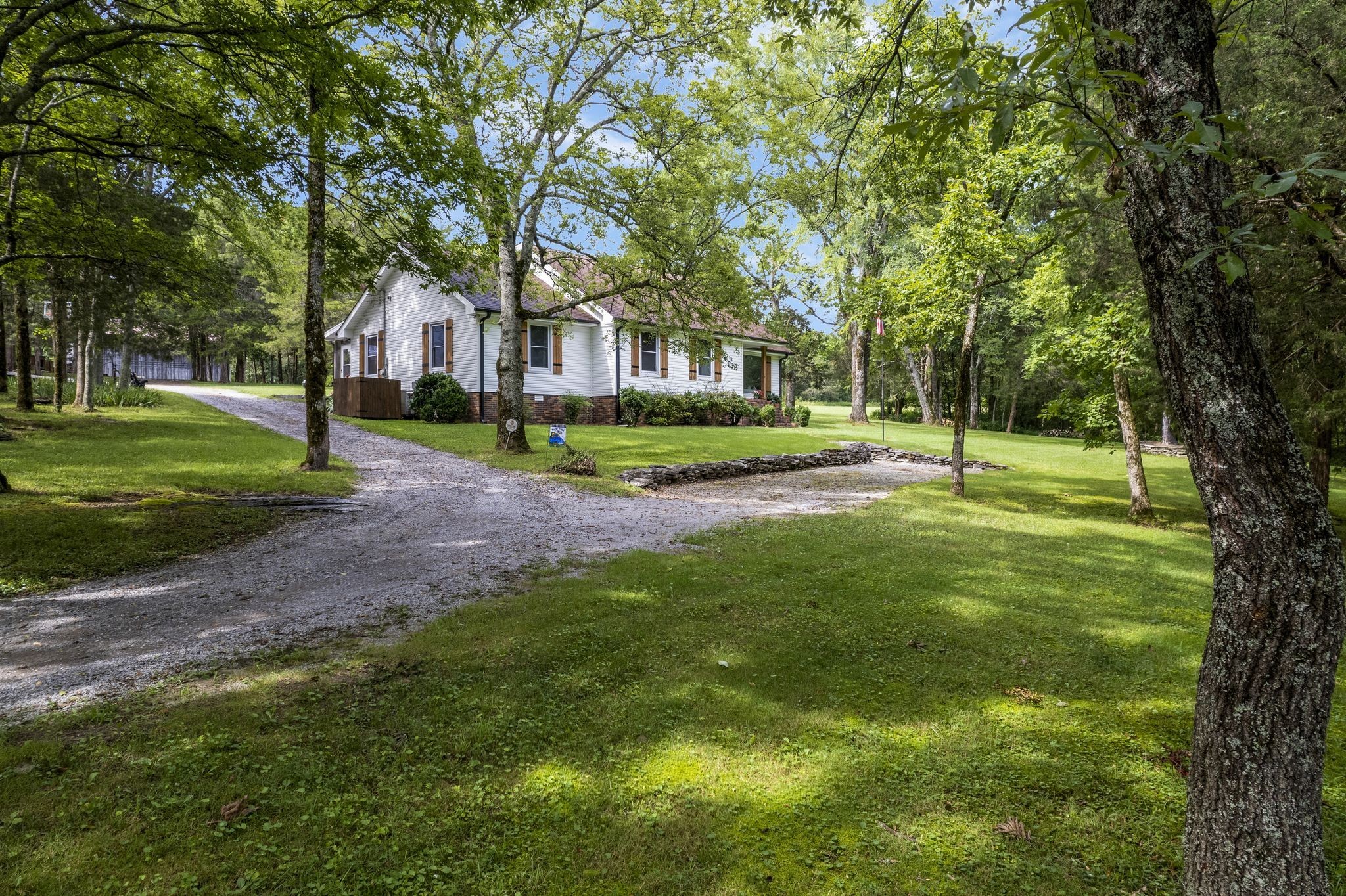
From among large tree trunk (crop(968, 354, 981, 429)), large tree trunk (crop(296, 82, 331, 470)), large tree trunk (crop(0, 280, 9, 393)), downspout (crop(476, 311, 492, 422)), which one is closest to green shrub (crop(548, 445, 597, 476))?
large tree trunk (crop(296, 82, 331, 470))

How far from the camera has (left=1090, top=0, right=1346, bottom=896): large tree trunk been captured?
2.05 m

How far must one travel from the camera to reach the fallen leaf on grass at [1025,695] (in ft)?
12.9

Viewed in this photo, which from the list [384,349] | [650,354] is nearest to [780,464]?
[650,354]

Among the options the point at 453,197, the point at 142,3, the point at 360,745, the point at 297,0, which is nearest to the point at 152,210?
the point at 142,3

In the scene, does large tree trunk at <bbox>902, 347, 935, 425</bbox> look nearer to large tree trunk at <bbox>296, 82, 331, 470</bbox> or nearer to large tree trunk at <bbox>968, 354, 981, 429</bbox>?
large tree trunk at <bbox>968, 354, 981, 429</bbox>

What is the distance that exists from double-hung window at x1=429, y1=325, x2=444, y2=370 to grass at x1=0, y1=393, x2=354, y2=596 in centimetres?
925

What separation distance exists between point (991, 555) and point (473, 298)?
65.3ft

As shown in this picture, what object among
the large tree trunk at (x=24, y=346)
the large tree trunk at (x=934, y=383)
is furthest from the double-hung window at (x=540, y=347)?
the large tree trunk at (x=934, y=383)

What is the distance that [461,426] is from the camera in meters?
21.4

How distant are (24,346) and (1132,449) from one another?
24186 mm

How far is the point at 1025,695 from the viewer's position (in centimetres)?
403

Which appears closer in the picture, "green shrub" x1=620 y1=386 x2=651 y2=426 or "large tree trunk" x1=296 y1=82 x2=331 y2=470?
"large tree trunk" x1=296 y1=82 x2=331 y2=470

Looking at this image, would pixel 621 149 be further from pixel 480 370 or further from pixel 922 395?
pixel 922 395

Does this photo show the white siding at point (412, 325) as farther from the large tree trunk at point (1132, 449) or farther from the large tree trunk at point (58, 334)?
the large tree trunk at point (1132, 449)
